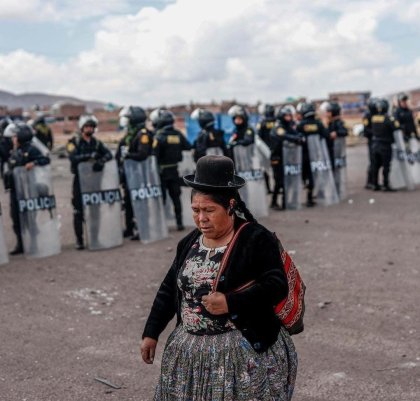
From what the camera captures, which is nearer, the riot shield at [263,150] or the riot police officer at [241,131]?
the riot police officer at [241,131]

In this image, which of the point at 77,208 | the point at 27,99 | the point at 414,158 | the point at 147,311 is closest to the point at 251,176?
the point at 77,208

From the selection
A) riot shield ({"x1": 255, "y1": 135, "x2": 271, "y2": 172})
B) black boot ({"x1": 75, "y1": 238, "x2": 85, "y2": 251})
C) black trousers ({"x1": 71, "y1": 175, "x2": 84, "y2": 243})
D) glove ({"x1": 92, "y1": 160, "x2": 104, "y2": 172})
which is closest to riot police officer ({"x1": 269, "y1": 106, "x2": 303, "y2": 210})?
riot shield ({"x1": 255, "y1": 135, "x2": 271, "y2": 172})

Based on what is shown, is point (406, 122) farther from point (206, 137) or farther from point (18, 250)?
point (18, 250)

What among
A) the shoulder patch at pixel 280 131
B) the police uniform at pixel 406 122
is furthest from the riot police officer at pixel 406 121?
the shoulder patch at pixel 280 131

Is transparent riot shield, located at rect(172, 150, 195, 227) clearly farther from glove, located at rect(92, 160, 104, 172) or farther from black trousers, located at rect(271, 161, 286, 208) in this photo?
black trousers, located at rect(271, 161, 286, 208)

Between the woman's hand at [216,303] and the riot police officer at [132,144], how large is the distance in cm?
697

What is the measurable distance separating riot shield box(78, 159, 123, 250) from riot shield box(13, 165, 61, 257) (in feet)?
1.57

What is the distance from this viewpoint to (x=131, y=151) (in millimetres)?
10047

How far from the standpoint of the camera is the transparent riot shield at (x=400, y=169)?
47.9ft

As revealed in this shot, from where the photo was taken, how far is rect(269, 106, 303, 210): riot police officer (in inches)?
489

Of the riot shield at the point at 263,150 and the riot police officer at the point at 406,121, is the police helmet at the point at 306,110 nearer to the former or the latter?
the riot shield at the point at 263,150

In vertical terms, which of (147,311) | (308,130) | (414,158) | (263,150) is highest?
(308,130)

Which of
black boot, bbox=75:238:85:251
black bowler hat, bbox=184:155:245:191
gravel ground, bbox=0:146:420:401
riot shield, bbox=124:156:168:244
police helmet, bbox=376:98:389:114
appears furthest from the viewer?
police helmet, bbox=376:98:389:114

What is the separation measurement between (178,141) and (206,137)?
805 mm
